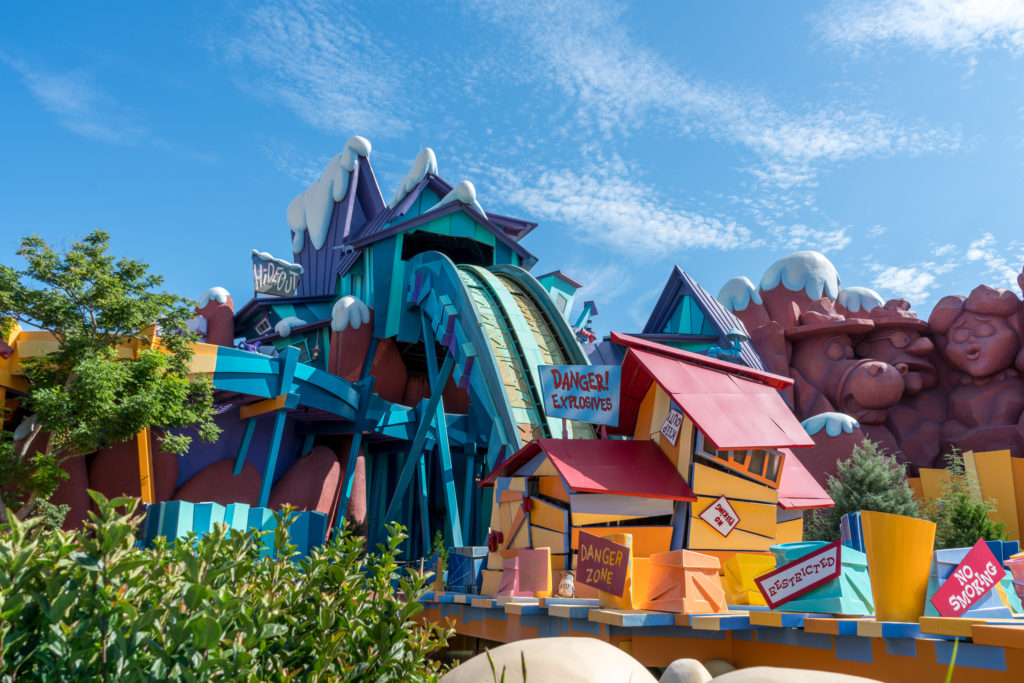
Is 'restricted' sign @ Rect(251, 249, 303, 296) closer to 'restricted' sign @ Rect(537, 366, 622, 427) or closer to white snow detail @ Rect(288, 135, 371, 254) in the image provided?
white snow detail @ Rect(288, 135, 371, 254)

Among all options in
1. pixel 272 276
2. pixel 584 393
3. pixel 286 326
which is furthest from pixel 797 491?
pixel 272 276

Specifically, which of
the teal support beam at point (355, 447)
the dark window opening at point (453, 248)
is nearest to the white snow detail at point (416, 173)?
the dark window opening at point (453, 248)

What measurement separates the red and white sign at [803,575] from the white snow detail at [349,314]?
16.7m

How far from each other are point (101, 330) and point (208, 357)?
7.32 feet

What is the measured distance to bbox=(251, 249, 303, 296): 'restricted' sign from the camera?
2383 cm

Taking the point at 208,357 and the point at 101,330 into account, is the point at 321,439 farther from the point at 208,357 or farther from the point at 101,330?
the point at 101,330

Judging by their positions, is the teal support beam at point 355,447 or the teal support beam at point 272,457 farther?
the teal support beam at point 355,447

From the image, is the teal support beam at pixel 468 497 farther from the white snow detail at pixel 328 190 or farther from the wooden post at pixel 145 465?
the white snow detail at pixel 328 190

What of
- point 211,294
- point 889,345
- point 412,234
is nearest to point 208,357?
point 412,234

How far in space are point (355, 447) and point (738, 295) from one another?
48.9 ft

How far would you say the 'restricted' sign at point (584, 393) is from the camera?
9.45 metres

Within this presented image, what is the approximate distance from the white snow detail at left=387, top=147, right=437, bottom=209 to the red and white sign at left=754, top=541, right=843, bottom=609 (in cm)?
2102

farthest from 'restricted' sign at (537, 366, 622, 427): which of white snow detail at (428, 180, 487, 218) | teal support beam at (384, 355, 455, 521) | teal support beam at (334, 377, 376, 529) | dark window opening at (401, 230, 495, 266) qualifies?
dark window opening at (401, 230, 495, 266)

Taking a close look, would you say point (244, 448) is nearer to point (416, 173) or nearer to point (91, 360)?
point (91, 360)
